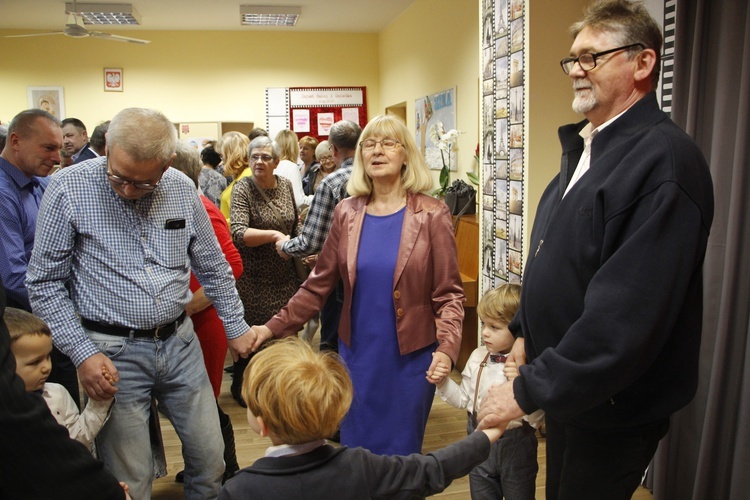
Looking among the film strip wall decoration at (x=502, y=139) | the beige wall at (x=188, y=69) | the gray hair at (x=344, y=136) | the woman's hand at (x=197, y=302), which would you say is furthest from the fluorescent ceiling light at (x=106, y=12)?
Result: the woman's hand at (x=197, y=302)

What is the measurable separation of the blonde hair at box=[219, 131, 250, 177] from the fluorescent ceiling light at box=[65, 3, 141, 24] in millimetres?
4655

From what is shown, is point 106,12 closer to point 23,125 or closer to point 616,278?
point 23,125

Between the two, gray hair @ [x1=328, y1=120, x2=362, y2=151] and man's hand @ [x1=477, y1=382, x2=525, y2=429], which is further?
gray hair @ [x1=328, y1=120, x2=362, y2=151]

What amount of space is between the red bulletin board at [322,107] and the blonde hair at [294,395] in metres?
8.80

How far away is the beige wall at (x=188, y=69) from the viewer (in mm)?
9227

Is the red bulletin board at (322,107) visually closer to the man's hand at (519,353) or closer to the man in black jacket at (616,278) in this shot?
the man's hand at (519,353)

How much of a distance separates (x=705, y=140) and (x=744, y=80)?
30 cm

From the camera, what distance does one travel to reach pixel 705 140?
7.88 ft

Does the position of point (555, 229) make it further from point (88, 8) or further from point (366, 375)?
point (88, 8)

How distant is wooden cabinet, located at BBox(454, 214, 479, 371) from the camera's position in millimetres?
4164

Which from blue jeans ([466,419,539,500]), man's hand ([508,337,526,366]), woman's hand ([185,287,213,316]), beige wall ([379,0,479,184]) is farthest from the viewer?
beige wall ([379,0,479,184])

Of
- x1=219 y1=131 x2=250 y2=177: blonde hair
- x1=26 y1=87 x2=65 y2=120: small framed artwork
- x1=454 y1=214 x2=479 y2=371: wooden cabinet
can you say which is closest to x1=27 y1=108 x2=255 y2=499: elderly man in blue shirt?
x1=219 y1=131 x2=250 y2=177: blonde hair

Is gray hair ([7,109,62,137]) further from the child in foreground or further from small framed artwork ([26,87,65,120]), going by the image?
small framed artwork ([26,87,65,120])

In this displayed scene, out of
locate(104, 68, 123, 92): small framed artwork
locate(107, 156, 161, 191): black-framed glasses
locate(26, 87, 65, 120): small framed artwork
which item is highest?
locate(104, 68, 123, 92): small framed artwork
